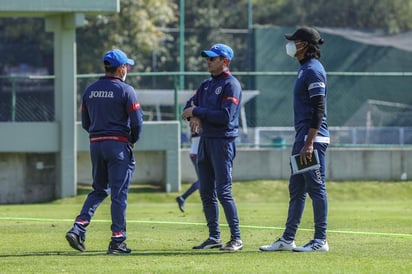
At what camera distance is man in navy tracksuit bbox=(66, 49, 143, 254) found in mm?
10500

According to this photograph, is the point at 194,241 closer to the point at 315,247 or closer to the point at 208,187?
the point at 208,187

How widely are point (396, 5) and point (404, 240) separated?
3576 cm

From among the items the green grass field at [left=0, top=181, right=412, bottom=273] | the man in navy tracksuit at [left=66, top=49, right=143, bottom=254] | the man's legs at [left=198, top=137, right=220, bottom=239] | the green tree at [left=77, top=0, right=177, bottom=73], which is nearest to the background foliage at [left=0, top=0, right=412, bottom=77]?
the green tree at [left=77, top=0, right=177, bottom=73]

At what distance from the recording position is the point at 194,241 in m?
11.8

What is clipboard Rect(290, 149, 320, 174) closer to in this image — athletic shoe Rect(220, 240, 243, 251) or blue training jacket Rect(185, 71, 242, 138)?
blue training jacket Rect(185, 71, 242, 138)

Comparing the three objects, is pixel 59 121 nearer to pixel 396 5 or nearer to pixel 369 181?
pixel 369 181

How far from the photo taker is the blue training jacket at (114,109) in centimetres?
1050

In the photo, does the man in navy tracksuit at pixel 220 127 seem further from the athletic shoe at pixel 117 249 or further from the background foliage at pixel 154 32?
the background foliage at pixel 154 32

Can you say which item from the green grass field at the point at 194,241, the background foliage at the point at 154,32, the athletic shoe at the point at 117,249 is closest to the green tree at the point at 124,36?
the background foliage at the point at 154,32

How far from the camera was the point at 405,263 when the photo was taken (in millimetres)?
9398

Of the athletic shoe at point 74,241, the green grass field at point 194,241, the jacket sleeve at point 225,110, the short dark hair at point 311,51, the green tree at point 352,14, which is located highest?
the green tree at point 352,14

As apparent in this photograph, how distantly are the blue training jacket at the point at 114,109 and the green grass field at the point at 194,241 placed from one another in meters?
1.20

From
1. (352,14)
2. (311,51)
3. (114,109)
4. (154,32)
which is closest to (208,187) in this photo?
(114,109)

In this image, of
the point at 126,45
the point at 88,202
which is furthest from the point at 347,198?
the point at 126,45
